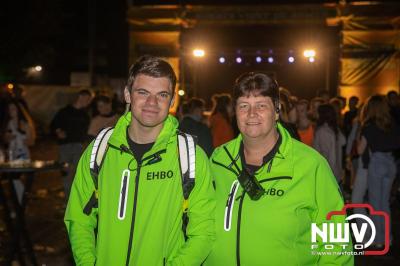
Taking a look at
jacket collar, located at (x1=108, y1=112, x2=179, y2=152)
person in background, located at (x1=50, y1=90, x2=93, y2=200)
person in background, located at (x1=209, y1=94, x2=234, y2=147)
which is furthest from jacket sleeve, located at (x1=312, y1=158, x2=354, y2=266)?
person in background, located at (x1=50, y1=90, x2=93, y2=200)

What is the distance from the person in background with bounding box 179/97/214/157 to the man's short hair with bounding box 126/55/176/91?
4.27 m

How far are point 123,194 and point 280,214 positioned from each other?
0.87 metres

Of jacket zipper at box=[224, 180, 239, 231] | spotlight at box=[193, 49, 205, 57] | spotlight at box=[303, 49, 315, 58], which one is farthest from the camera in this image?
spotlight at box=[193, 49, 205, 57]

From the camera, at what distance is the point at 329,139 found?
735cm

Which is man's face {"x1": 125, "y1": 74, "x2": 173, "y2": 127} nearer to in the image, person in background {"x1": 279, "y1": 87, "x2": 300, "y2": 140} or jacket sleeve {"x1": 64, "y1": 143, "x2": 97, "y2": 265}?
jacket sleeve {"x1": 64, "y1": 143, "x2": 97, "y2": 265}

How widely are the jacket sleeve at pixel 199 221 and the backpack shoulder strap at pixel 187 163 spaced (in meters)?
0.03

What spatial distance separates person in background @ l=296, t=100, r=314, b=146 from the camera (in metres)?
7.49

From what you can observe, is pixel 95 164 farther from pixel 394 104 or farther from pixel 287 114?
pixel 394 104

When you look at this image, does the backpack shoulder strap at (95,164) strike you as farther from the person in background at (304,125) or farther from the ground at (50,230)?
the person in background at (304,125)

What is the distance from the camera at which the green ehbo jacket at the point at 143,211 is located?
8.86ft

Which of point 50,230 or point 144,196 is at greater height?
point 144,196

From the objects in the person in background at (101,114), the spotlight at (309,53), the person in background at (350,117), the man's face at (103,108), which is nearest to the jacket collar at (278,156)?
the person in background at (101,114)

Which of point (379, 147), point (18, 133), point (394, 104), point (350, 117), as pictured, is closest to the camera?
point (379, 147)

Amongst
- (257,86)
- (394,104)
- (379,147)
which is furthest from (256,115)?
(394,104)
